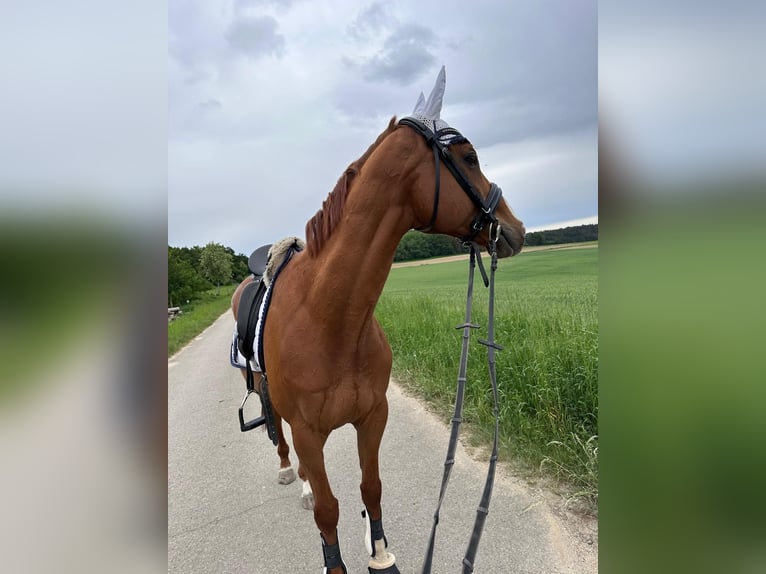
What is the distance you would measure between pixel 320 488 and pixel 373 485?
0.40 m

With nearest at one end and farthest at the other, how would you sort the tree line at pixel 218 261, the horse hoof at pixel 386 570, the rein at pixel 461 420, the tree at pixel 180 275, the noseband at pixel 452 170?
the rein at pixel 461 420
the noseband at pixel 452 170
the horse hoof at pixel 386 570
the tree at pixel 180 275
the tree line at pixel 218 261

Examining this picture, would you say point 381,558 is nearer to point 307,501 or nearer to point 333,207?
point 307,501

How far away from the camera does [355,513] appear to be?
3.07m

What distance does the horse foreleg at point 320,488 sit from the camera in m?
2.21

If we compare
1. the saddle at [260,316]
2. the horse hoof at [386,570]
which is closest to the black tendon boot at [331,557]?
the horse hoof at [386,570]

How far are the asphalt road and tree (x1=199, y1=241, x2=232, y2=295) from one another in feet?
112

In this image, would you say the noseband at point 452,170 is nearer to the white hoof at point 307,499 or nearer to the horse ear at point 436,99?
the horse ear at point 436,99

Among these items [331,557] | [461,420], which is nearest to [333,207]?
[461,420]

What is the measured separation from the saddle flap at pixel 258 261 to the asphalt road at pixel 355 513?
6.43ft

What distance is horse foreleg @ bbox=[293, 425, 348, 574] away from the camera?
2213mm

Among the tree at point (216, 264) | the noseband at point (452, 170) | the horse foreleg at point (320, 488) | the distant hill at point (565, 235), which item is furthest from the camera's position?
the tree at point (216, 264)
